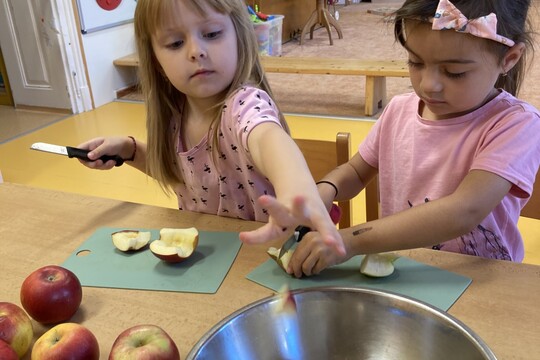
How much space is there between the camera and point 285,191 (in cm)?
74

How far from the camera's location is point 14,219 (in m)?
1.09

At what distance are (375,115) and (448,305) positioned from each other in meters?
2.86

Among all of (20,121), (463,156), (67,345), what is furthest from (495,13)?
(20,121)

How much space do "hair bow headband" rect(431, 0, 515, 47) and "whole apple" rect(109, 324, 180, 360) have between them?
2.06 ft

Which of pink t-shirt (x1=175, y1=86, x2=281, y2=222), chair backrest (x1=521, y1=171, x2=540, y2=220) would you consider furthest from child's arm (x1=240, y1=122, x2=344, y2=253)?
chair backrest (x1=521, y1=171, x2=540, y2=220)

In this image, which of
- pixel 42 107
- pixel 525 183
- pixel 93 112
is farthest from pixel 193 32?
pixel 42 107

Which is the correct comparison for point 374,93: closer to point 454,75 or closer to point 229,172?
point 229,172

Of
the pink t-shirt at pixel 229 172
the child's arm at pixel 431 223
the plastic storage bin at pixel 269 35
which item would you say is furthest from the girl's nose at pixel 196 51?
the plastic storage bin at pixel 269 35

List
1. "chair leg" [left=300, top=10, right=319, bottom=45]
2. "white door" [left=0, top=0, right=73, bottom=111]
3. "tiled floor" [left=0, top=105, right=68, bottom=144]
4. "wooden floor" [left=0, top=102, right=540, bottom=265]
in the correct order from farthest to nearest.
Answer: "chair leg" [left=300, top=10, right=319, bottom=45] < "white door" [left=0, top=0, right=73, bottom=111] < "tiled floor" [left=0, top=105, right=68, bottom=144] < "wooden floor" [left=0, top=102, right=540, bottom=265]

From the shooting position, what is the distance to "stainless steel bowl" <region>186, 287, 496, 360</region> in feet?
2.24

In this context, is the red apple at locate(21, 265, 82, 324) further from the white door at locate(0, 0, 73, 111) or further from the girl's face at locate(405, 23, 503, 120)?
the white door at locate(0, 0, 73, 111)

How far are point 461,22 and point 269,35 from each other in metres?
4.04

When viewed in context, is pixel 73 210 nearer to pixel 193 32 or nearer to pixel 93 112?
pixel 193 32

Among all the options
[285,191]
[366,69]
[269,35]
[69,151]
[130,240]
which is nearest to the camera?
[285,191]
